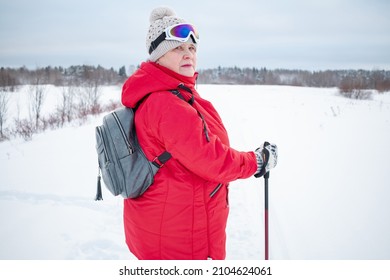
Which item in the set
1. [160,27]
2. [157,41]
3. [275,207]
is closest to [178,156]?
[157,41]

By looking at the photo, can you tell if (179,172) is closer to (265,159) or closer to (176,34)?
(265,159)

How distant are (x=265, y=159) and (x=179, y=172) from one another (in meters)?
0.62

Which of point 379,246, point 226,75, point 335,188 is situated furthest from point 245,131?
point 226,75

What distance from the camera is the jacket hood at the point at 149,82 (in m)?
1.45

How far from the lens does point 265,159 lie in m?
1.70

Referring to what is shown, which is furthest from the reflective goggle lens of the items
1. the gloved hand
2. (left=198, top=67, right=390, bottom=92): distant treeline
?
(left=198, top=67, right=390, bottom=92): distant treeline

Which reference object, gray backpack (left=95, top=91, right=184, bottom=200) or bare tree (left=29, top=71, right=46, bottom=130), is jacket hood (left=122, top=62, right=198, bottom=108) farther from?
bare tree (left=29, top=71, right=46, bottom=130)

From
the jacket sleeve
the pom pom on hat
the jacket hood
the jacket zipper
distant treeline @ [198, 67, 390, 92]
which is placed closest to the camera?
the jacket sleeve

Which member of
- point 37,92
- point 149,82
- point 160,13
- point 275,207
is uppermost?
point 37,92

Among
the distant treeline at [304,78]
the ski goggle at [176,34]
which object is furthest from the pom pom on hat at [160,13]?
the distant treeline at [304,78]

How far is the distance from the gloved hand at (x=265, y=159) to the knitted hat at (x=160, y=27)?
3.03ft

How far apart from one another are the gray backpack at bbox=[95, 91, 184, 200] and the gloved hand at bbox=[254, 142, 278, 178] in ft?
2.04

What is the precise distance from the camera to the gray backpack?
4.77 feet
